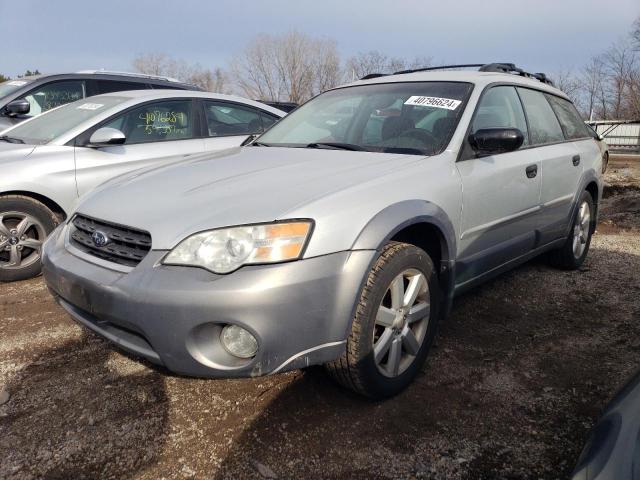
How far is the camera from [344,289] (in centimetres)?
192

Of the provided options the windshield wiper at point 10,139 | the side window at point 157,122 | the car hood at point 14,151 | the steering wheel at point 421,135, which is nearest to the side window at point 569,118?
the steering wheel at point 421,135

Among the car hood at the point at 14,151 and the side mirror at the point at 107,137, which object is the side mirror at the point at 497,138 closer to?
the side mirror at the point at 107,137

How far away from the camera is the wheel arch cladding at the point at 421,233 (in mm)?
2047

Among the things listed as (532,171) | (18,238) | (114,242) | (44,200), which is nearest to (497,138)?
(532,171)

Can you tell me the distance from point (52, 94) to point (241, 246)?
5.06 metres

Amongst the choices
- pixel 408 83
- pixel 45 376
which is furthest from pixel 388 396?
pixel 408 83

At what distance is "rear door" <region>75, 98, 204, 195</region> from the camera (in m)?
4.11

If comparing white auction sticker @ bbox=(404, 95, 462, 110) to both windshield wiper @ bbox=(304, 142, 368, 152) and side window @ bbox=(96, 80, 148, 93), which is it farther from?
side window @ bbox=(96, 80, 148, 93)

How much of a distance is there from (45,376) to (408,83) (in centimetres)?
270

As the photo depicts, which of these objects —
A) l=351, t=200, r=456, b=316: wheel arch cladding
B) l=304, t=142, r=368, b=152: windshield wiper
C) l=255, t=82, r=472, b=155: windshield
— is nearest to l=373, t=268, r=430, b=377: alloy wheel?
l=351, t=200, r=456, b=316: wheel arch cladding

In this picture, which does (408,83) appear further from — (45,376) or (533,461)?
(45,376)

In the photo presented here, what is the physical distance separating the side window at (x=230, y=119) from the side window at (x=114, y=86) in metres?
1.67

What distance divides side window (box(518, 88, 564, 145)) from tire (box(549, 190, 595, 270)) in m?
0.64

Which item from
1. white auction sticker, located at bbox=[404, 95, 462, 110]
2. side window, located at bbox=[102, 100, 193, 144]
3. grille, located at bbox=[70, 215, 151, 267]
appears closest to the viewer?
grille, located at bbox=[70, 215, 151, 267]
